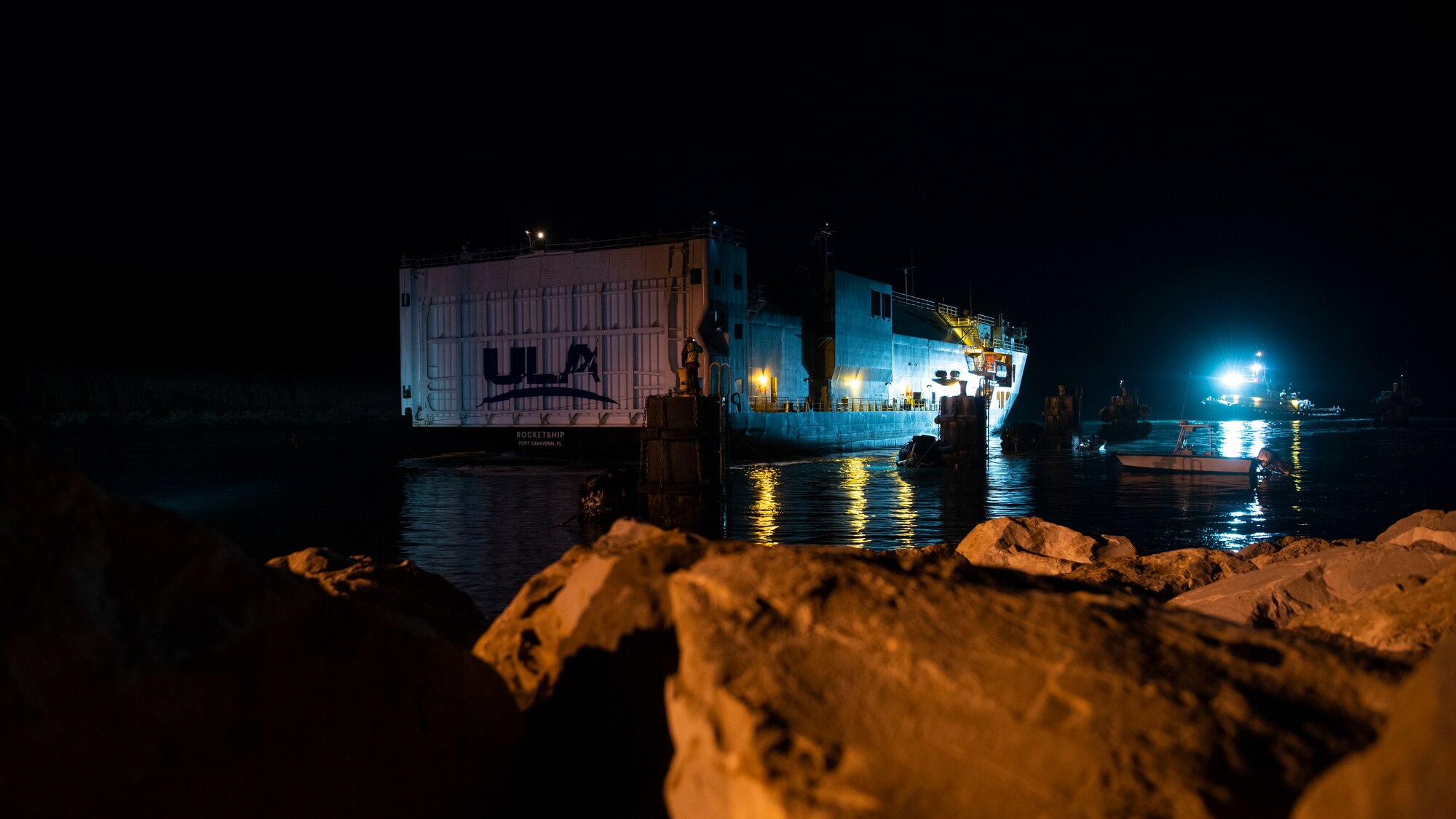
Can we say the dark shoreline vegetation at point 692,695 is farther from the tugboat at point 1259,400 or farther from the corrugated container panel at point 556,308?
the tugboat at point 1259,400

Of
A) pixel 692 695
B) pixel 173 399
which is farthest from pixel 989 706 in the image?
pixel 173 399

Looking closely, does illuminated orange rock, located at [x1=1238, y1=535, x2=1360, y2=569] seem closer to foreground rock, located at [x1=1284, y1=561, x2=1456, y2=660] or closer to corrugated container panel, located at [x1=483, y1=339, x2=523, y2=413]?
foreground rock, located at [x1=1284, y1=561, x2=1456, y2=660]

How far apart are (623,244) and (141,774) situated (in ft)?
102

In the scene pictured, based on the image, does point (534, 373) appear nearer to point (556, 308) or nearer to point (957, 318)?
point (556, 308)

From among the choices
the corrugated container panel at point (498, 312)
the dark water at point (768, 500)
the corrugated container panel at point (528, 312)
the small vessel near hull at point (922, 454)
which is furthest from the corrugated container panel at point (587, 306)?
the small vessel near hull at point (922, 454)

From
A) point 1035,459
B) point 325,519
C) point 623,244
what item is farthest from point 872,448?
point 325,519

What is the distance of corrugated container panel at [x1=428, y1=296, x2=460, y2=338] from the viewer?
34125 mm

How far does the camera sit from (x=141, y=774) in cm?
194

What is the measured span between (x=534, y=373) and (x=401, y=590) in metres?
28.1

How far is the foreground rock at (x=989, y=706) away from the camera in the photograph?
6.07 feet

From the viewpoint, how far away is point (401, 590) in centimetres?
504

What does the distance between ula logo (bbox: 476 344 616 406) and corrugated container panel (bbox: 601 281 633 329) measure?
1.25 meters

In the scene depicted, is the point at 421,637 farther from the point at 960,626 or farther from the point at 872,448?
the point at 872,448

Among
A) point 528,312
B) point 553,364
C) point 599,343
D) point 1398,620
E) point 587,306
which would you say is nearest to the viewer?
point 1398,620
